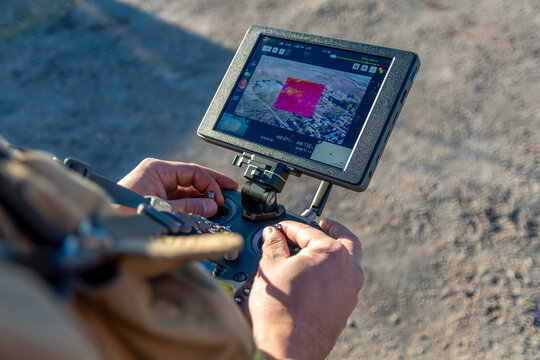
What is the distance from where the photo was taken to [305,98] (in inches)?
40.9

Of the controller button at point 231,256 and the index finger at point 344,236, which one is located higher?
the index finger at point 344,236

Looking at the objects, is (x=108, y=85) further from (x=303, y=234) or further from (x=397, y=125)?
(x=303, y=234)

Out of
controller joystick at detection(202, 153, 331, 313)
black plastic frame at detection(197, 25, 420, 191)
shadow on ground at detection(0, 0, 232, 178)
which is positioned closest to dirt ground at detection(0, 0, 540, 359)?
shadow on ground at detection(0, 0, 232, 178)

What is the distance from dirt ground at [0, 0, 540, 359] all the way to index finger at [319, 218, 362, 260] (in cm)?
75

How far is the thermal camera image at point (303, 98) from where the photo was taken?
3.26 feet

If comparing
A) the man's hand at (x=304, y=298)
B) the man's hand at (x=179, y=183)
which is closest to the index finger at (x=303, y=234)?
the man's hand at (x=304, y=298)

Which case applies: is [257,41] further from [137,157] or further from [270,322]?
[137,157]

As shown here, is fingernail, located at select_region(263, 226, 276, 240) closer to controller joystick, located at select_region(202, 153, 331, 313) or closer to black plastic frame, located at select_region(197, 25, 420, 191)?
controller joystick, located at select_region(202, 153, 331, 313)

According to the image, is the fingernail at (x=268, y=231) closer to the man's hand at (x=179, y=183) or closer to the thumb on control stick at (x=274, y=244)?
the thumb on control stick at (x=274, y=244)

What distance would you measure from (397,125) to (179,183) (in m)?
1.37

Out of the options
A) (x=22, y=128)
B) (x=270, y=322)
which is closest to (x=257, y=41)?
(x=270, y=322)

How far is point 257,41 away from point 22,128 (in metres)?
1.91

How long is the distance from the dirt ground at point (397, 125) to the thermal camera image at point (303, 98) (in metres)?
0.90

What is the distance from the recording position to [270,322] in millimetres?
731
